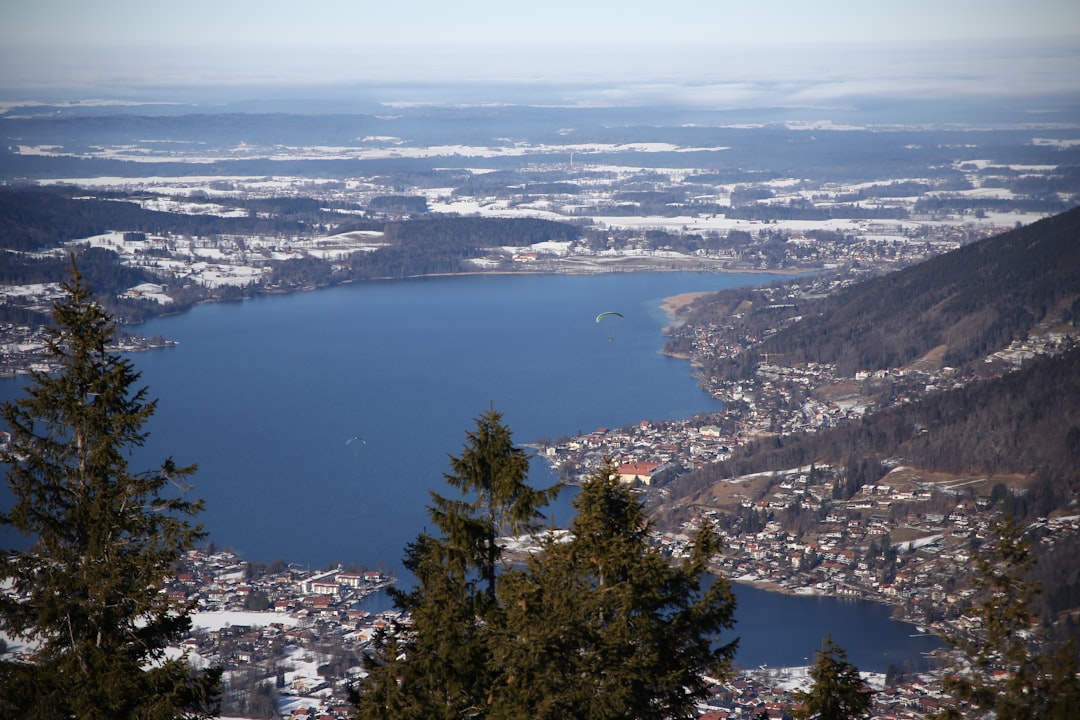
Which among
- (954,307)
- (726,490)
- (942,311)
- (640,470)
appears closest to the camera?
(726,490)

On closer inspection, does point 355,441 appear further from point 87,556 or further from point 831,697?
point 87,556

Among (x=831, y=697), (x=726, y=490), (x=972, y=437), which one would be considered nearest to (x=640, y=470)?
(x=726, y=490)

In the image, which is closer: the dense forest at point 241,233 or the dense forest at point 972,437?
the dense forest at point 972,437

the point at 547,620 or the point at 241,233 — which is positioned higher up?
the point at 547,620

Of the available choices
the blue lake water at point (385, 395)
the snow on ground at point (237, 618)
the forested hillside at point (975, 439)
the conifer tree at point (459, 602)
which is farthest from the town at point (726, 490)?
the blue lake water at point (385, 395)

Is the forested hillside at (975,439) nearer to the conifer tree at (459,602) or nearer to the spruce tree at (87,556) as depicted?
the conifer tree at (459,602)

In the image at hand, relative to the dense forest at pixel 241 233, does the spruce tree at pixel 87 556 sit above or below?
above
